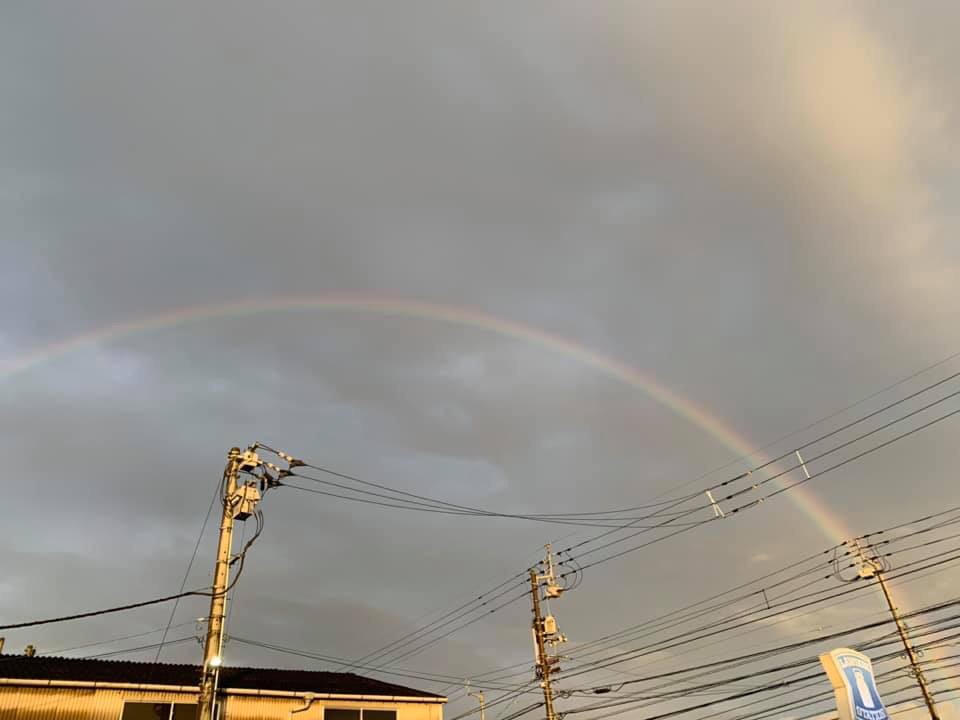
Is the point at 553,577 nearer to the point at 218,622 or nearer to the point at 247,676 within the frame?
the point at 247,676

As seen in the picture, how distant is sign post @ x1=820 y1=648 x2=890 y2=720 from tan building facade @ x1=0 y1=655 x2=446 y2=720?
18.8 meters

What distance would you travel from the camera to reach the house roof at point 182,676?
24016mm

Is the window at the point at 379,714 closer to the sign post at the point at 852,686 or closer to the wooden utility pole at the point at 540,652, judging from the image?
the wooden utility pole at the point at 540,652

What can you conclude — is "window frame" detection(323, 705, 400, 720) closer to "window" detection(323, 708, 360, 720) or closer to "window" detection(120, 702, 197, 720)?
"window" detection(323, 708, 360, 720)

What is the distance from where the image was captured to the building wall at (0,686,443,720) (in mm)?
22266

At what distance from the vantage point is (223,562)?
52.7 ft

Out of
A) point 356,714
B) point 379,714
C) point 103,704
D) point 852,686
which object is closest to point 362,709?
point 356,714

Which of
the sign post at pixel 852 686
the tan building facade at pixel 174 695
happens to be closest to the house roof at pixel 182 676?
the tan building facade at pixel 174 695

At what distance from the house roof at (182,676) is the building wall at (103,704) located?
39 cm

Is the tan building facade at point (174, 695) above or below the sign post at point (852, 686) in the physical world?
above

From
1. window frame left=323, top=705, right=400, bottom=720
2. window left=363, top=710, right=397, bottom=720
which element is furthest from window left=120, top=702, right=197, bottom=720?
window left=363, top=710, right=397, bottom=720

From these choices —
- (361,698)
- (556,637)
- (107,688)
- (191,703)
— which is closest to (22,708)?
(107,688)

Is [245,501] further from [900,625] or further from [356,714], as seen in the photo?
[900,625]

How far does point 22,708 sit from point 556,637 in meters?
19.9
